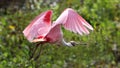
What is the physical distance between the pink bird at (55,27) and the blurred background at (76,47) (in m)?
0.47

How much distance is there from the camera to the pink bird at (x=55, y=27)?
1.47m

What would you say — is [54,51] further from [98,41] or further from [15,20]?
[15,20]

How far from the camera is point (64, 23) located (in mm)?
1469

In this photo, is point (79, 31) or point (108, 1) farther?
point (108, 1)

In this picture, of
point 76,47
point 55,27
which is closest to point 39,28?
point 55,27

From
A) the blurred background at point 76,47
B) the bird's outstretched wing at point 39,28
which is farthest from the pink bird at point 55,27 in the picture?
the blurred background at point 76,47

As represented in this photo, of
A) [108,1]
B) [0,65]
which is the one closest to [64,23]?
[0,65]

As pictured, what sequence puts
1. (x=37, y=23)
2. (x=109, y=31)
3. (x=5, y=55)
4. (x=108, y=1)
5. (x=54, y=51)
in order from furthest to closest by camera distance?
1. (x=108, y=1)
2. (x=109, y=31)
3. (x=54, y=51)
4. (x=5, y=55)
5. (x=37, y=23)

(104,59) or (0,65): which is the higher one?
(0,65)

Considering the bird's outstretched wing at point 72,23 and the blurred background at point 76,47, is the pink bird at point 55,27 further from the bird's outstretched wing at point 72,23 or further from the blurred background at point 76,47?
the blurred background at point 76,47

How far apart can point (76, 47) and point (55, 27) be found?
1308mm

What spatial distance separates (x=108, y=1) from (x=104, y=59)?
0.81 m

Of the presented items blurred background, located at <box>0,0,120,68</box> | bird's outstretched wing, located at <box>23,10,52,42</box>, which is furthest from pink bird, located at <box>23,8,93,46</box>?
blurred background, located at <box>0,0,120,68</box>

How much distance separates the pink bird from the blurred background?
47 cm
